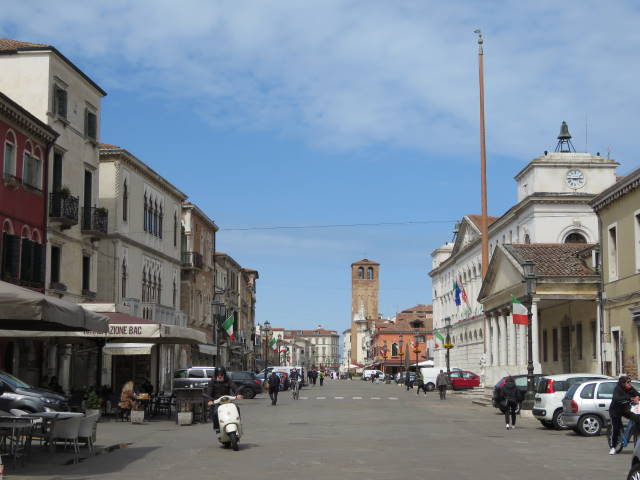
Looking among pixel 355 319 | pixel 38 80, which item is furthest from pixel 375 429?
pixel 355 319

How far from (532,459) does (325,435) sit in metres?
7.07

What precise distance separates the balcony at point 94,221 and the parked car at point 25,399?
17742mm

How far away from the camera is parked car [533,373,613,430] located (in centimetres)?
2595

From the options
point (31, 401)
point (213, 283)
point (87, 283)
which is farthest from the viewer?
point (213, 283)

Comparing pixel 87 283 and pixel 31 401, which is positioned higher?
pixel 87 283

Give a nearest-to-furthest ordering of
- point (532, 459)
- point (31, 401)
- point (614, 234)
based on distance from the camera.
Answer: point (532, 459)
point (31, 401)
point (614, 234)

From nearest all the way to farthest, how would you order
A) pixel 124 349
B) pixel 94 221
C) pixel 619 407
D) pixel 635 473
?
pixel 635 473, pixel 619 407, pixel 124 349, pixel 94 221

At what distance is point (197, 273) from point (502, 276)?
96.3 feet

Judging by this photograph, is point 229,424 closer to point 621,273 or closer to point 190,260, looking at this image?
point 621,273

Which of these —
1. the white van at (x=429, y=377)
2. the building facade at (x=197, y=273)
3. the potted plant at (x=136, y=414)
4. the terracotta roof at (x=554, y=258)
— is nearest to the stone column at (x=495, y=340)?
the terracotta roof at (x=554, y=258)

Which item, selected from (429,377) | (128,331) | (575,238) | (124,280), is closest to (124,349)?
(128,331)

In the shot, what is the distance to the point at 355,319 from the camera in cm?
19938

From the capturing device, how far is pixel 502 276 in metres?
47.0

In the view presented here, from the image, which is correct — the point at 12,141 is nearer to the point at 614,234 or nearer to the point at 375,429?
the point at 375,429
